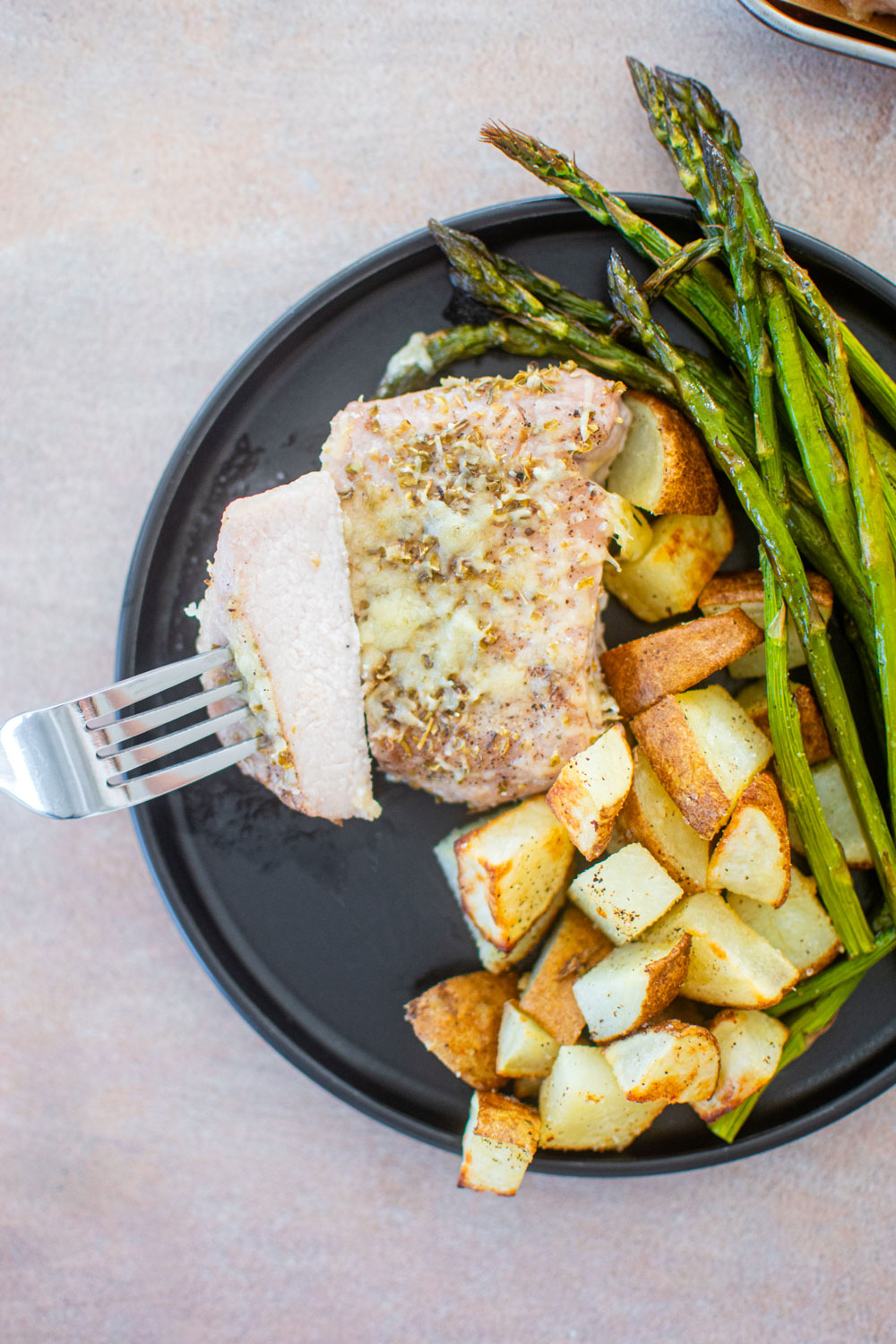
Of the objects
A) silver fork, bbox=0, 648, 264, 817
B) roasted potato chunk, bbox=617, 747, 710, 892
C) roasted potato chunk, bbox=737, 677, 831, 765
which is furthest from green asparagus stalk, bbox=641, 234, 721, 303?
silver fork, bbox=0, 648, 264, 817

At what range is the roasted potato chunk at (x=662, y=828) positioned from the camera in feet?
6.92

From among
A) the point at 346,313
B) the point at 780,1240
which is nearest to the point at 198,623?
the point at 346,313

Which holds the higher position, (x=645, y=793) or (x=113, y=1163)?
(x=645, y=793)

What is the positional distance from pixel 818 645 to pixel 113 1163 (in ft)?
8.78

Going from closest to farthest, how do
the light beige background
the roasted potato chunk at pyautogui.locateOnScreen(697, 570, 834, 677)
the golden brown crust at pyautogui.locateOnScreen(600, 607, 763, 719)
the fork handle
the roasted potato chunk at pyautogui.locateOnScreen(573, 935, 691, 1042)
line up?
the fork handle < the roasted potato chunk at pyautogui.locateOnScreen(573, 935, 691, 1042) < the golden brown crust at pyautogui.locateOnScreen(600, 607, 763, 719) < the roasted potato chunk at pyautogui.locateOnScreen(697, 570, 834, 677) < the light beige background

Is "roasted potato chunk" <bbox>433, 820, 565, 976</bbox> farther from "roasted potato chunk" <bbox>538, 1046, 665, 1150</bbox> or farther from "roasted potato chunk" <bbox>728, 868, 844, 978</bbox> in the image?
"roasted potato chunk" <bbox>728, 868, 844, 978</bbox>

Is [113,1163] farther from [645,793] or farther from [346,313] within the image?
[346,313]

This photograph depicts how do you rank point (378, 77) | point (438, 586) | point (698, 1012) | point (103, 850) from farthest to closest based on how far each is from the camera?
point (103, 850) < point (378, 77) < point (698, 1012) < point (438, 586)

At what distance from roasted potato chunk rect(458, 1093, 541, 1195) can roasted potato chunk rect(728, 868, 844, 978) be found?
Answer: 0.81m

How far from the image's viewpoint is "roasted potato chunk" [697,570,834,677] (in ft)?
7.17

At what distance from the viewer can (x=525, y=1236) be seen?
8.43ft

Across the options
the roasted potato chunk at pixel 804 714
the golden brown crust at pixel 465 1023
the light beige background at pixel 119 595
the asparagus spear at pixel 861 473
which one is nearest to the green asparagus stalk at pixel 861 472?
the asparagus spear at pixel 861 473

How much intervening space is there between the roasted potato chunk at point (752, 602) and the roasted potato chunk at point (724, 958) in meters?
0.63

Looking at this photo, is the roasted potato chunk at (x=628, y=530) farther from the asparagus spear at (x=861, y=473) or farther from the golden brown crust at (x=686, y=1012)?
the golden brown crust at (x=686, y=1012)
